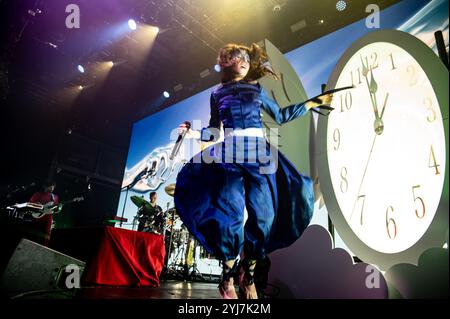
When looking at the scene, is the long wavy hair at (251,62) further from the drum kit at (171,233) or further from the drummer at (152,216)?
the drummer at (152,216)

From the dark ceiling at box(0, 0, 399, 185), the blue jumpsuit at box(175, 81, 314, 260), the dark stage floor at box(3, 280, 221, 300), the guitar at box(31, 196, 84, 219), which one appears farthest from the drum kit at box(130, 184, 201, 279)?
the blue jumpsuit at box(175, 81, 314, 260)

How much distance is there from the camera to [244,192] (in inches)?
67.6

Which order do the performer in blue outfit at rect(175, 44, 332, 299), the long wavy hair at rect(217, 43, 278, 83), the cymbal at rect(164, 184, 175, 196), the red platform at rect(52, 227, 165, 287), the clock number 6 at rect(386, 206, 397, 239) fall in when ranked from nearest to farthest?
the clock number 6 at rect(386, 206, 397, 239) < the performer in blue outfit at rect(175, 44, 332, 299) < the long wavy hair at rect(217, 43, 278, 83) < the red platform at rect(52, 227, 165, 287) < the cymbal at rect(164, 184, 175, 196)

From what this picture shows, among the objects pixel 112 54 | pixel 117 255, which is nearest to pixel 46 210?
pixel 117 255

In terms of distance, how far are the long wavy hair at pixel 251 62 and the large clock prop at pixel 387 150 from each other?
19.0 inches

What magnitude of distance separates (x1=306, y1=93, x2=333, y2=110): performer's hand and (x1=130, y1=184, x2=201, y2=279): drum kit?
2.12m

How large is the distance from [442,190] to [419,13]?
4.82 feet

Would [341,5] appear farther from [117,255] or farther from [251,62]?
[117,255]

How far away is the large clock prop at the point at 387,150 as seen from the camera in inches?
52.2

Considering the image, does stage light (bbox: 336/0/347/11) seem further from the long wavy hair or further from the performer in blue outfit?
the performer in blue outfit

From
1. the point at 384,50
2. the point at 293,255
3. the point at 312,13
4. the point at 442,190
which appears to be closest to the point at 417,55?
the point at 384,50

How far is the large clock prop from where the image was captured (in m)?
1.33

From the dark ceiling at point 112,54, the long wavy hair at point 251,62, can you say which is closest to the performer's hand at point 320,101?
the long wavy hair at point 251,62

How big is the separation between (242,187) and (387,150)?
0.83m
